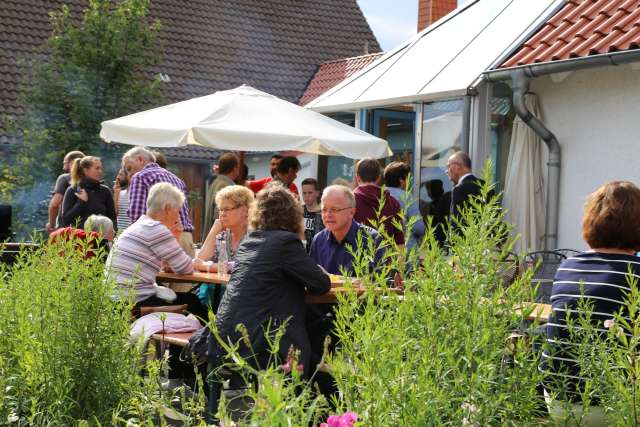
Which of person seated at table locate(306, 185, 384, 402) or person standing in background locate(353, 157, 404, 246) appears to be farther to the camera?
person standing in background locate(353, 157, 404, 246)

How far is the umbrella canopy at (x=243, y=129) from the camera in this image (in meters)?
8.25

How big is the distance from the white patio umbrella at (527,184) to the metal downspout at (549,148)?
87 mm

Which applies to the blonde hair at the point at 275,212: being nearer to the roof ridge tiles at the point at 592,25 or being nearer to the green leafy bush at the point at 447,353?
the green leafy bush at the point at 447,353

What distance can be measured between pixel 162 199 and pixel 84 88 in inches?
411

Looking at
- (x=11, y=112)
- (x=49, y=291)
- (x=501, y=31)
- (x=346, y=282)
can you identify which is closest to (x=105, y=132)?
(x=501, y=31)

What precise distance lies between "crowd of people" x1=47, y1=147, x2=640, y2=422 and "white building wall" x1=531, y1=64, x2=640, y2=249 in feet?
4.19

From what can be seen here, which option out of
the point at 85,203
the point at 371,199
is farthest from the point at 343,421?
the point at 85,203

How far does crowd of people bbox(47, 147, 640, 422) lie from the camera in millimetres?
3521

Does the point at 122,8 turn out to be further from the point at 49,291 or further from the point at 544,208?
the point at 49,291

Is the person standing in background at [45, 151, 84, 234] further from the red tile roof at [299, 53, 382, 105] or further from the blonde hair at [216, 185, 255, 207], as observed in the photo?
the red tile roof at [299, 53, 382, 105]

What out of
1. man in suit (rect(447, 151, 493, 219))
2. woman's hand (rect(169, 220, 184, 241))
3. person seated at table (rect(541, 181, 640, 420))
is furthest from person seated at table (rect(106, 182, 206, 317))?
person seated at table (rect(541, 181, 640, 420))

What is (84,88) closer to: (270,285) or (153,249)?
(153,249)

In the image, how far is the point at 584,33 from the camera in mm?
8867

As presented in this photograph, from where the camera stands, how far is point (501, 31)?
32.9 feet
